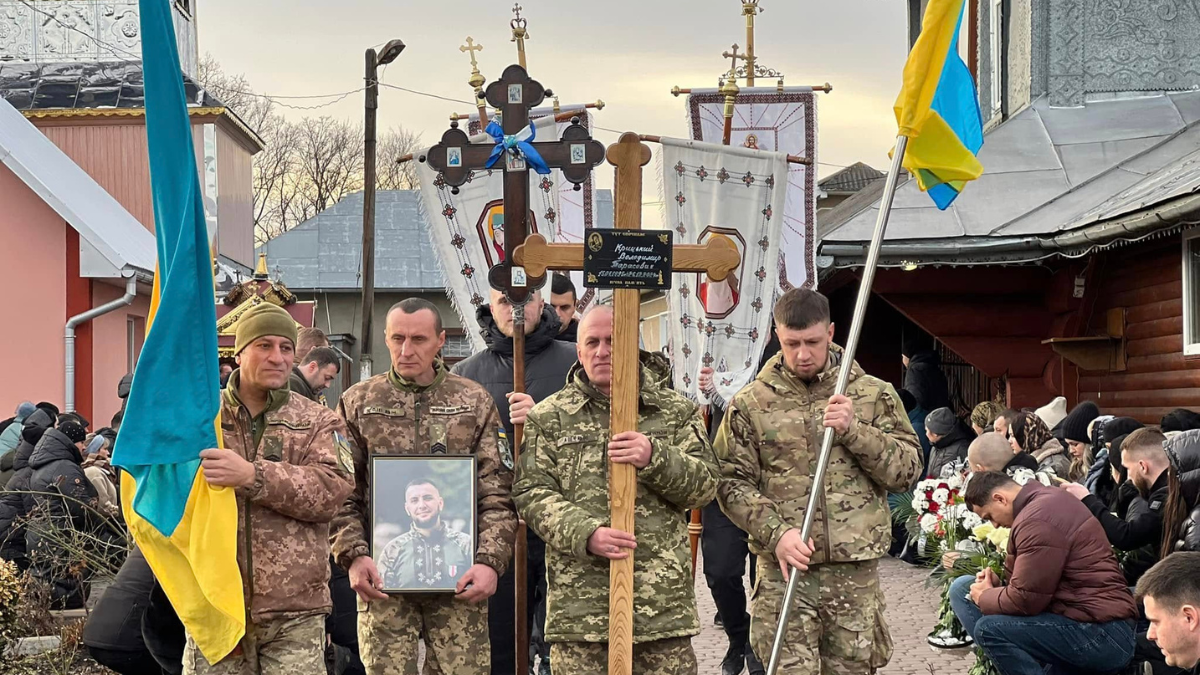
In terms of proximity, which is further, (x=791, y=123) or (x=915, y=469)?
(x=791, y=123)

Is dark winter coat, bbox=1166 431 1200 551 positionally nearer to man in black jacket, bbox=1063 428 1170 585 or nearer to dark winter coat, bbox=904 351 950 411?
man in black jacket, bbox=1063 428 1170 585

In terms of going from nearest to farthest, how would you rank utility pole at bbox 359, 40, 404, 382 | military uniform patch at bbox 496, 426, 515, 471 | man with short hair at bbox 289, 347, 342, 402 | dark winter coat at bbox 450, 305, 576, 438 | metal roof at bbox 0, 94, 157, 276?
military uniform patch at bbox 496, 426, 515, 471
dark winter coat at bbox 450, 305, 576, 438
man with short hair at bbox 289, 347, 342, 402
metal roof at bbox 0, 94, 157, 276
utility pole at bbox 359, 40, 404, 382

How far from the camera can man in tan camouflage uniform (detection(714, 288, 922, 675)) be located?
579cm

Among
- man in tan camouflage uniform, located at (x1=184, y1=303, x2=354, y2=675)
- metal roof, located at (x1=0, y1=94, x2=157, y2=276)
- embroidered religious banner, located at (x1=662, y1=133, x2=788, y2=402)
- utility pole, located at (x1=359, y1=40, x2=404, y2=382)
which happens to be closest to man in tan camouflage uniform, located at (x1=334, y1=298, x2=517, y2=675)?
man in tan camouflage uniform, located at (x1=184, y1=303, x2=354, y2=675)

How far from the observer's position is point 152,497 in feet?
17.6

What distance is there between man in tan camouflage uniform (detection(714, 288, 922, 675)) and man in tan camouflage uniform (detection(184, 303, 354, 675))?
1598mm

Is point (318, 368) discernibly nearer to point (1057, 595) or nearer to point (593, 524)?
point (593, 524)

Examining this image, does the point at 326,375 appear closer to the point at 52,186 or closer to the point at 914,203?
the point at 914,203

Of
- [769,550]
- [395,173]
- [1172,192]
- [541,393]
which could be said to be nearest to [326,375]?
[541,393]

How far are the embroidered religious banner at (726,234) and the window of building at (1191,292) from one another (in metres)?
3.58

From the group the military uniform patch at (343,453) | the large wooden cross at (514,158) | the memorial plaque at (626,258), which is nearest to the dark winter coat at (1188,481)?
the memorial plaque at (626,258)

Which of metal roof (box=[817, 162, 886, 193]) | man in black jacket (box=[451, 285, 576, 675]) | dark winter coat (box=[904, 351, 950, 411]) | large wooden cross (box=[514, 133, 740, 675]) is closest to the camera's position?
large wooden cross (box=[514, 133, 740, 675])

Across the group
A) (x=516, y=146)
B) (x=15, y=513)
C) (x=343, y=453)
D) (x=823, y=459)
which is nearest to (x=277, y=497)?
(x=343, y=453)

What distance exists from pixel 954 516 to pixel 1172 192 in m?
2.76
